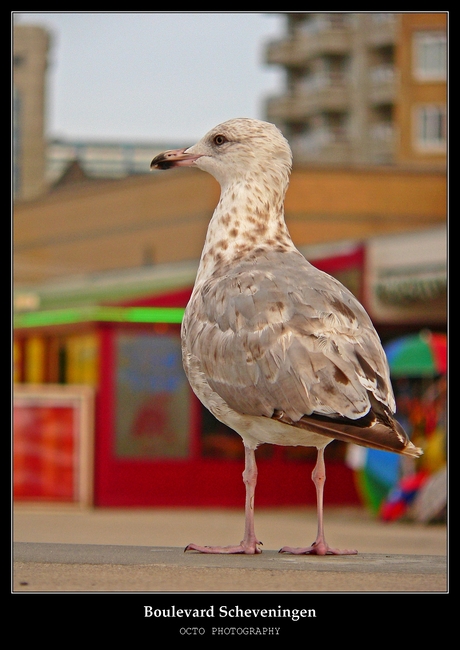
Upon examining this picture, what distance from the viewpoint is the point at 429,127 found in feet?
204

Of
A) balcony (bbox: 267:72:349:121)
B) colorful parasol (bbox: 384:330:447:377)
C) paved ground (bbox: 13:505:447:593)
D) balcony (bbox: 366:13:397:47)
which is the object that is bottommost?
paved ground (bbox: 13:505:447:593)

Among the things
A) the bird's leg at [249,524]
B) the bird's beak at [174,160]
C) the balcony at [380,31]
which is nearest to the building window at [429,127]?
the balcony at [380,31]

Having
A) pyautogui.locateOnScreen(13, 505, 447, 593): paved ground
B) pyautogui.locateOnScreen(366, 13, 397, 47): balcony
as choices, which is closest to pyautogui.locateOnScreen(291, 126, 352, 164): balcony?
pyautogui.locateOnScreen(366, 13, 397, 47): balcony

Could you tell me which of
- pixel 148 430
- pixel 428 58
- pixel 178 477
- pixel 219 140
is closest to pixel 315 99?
pixel 428 58

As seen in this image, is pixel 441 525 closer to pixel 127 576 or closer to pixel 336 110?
pixel 127 576

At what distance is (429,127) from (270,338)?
57638 mm

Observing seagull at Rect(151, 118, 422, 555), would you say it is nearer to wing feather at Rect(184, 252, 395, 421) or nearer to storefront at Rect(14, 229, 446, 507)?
wing feather at Rect(184, 252, 395, 421)

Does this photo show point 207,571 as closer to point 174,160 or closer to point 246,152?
point 246,152

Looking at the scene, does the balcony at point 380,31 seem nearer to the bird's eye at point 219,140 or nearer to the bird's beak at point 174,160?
the bird's beak at point 174,160

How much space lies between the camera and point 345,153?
80188 mm

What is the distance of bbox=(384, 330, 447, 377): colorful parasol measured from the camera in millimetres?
22594

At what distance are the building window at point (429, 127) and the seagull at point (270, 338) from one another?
54.9 m

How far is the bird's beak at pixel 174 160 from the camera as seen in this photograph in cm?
725

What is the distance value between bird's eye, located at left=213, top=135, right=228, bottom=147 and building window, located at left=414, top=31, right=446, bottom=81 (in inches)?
2143
